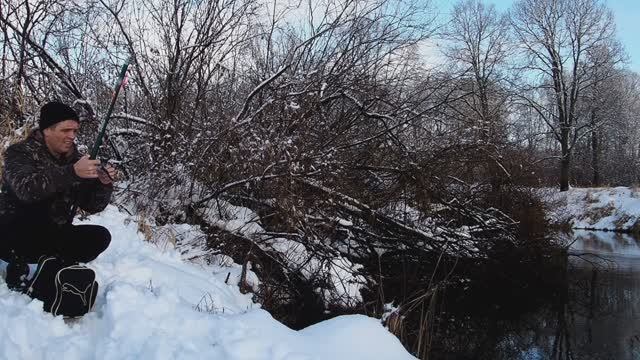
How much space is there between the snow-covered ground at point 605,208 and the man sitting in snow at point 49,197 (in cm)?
1967

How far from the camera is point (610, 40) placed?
95.5 feet

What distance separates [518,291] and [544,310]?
3.47 feet

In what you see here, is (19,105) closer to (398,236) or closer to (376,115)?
(376,115)

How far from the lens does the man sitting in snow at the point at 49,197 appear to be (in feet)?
10.3

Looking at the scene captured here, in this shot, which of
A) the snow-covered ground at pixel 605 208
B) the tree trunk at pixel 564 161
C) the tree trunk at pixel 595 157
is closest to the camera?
the snow-covered ground at pixel 605 208

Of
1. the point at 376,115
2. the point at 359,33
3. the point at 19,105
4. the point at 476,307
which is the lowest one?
the point at 476,307

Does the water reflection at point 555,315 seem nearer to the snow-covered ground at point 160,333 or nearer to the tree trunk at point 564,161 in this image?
the snow-covered ground at point 160,333

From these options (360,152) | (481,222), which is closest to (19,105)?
(360,152)

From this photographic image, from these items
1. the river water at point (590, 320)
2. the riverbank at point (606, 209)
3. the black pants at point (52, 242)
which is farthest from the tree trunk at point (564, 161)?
the black pants at point (52, 242)

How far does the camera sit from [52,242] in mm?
3424

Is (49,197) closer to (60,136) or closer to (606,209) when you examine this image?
(60,136)

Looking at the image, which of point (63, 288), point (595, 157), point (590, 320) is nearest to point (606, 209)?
point (595, 157)

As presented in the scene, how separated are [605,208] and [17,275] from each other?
23684mm

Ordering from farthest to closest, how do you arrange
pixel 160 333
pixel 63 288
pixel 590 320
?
pixel 590 320 → pixel 63 288 → pixel 160 333
